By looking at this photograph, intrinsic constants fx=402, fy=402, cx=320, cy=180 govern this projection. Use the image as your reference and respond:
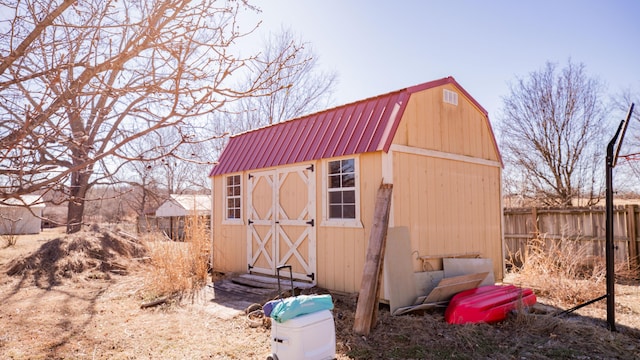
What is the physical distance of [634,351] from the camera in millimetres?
4527

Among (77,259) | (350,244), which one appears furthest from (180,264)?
(77,259)

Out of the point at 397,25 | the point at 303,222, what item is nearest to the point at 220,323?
the point at 303,222

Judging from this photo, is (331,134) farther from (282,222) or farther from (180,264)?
(180,264)

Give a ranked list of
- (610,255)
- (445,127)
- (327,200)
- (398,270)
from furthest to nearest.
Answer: (445,127), (327,200), (398,270), (610,255)

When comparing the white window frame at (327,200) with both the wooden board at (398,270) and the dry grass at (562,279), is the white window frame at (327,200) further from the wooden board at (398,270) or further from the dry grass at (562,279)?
the dry grass at (562,279)

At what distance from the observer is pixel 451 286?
593cm

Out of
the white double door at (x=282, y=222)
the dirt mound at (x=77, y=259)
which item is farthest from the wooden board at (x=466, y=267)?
the dirt mound at (x=77, y=259)

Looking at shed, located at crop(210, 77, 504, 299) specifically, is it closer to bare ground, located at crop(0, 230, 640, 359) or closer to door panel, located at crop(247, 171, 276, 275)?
door panel, located at crop(247, 171, 276, 275)

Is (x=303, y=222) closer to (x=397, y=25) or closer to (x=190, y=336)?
(x=190, y=336)

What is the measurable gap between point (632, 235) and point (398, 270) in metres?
5.75

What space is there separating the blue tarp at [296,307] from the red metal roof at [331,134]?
9.43 ft

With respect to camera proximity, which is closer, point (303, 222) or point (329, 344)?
point (329, 344)

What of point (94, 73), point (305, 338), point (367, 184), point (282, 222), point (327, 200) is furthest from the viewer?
point (282, 222)

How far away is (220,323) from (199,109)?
4078 millimetres
